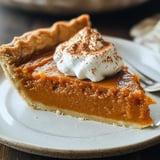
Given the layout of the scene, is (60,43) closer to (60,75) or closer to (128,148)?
(60,75)

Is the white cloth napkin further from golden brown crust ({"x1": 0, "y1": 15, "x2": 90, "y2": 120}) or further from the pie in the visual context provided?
the pie

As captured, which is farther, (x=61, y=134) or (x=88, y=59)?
(x=88, y=59)

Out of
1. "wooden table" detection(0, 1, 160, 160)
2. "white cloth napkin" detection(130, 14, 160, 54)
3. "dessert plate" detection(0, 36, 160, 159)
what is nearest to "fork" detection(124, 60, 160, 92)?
"dessert plate" detection(0, 36, 160, 159)

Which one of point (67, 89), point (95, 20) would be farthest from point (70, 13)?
point (67, 89)

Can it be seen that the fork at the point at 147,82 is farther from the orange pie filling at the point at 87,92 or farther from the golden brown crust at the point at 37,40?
the golden brown crust at the point at 37,40

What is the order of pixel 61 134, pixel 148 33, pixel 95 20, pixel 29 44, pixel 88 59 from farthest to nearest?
pixel 95 20 → pixel 148 33 → pixel 29 44 → pixel 88 59 → pixel 61 134

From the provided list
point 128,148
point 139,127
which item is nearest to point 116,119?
point 139,127

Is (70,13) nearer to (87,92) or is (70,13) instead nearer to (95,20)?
(95,20)
